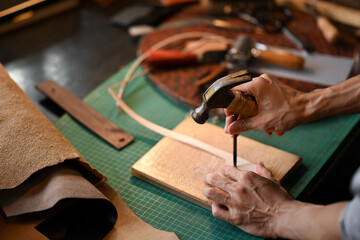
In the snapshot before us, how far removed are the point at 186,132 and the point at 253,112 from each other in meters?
0.34

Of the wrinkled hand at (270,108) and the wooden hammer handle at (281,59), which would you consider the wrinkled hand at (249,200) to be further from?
the wooden hammer handle at (281,59)

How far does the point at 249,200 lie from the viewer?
1.07 meters

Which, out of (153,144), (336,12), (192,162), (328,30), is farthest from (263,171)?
(336,12)

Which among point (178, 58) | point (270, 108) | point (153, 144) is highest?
point (270, 108)

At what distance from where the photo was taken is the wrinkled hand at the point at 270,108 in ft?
3.73

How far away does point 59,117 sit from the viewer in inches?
63.4

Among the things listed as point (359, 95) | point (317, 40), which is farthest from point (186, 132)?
point (317, 40)

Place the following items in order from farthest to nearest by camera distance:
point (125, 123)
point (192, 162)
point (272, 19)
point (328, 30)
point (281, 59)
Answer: point (272, 19) → point (328, 30) → point (281, 59) → point (125, 123) → point (192, 162)

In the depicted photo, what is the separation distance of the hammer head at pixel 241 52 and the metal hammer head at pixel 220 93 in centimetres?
71

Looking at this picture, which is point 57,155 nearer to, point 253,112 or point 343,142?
point 253,112

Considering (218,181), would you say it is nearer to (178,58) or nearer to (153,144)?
(153,144)

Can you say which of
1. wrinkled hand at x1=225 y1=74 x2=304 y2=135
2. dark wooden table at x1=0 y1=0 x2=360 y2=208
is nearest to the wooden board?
wrinkled hand at x1=225 y1=74 x2=304 y2=135

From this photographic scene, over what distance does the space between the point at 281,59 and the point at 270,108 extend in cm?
66

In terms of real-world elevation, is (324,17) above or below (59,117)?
above
